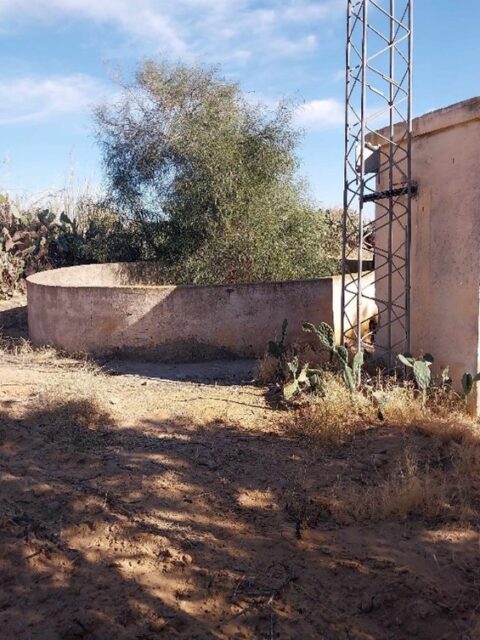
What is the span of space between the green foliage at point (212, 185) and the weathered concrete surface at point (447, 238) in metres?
5.06

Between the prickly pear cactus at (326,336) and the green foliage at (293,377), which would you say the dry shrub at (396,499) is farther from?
the prickly pear cactus at (326,336)

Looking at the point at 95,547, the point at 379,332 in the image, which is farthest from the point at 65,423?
the point at 379,332

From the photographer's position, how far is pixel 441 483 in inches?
207

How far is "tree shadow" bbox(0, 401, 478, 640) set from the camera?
3549mm

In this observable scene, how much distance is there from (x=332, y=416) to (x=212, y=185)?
7046 millimetres

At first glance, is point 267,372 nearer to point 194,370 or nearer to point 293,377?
point 293,377

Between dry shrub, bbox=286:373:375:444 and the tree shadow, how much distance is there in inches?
11.8

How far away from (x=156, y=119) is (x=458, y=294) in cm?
862

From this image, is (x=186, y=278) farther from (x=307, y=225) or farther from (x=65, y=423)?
(x=65, y=423)

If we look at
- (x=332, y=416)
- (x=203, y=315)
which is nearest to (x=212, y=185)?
(x=203, y=315)

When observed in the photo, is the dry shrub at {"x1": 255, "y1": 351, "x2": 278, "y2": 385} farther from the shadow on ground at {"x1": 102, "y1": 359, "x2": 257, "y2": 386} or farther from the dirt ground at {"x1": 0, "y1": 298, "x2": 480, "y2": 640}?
the dirt ground at {"x1": 0, "y1": 298, "x2": 480, "y2": 640}

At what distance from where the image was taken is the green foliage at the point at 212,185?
40.7 ft

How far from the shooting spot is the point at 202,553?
4203 mm

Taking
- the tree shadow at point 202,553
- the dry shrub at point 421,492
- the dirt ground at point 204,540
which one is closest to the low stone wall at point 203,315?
the dirt ground at point 204,540
